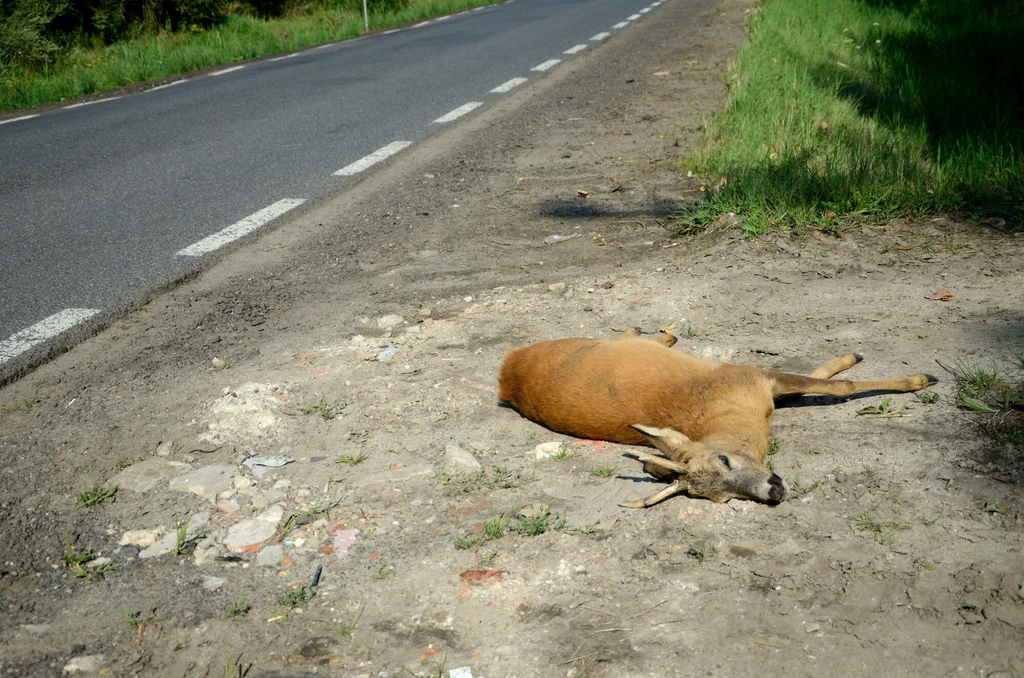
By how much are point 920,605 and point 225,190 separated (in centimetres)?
612

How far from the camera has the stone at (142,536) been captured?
312 cm

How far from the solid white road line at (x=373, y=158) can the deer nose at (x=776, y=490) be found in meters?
5.50

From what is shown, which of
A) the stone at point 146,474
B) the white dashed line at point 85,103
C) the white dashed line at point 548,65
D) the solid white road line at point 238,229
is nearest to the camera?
the stone at point 146,474

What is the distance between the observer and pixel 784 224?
213 inches

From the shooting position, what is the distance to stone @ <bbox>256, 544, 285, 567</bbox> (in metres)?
3.00

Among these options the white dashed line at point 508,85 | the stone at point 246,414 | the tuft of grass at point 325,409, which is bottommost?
the tuft of grass at point 325,409

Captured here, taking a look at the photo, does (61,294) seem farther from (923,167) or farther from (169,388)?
(923,167)

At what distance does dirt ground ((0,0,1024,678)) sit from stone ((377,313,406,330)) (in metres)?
0.02

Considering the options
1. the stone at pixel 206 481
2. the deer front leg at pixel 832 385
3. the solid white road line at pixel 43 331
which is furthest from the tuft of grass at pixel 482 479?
the solid white road line at pixel 43 331

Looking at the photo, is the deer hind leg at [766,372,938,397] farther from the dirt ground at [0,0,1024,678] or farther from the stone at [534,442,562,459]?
the stone at [534,442,562,459]

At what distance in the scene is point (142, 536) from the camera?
315 centimetres

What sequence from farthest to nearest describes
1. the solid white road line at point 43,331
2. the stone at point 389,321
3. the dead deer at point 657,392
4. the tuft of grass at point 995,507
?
the stone at point 389,321 < the solid white road line at point 43,331 < the dead deer at point 657,392 < the tuft of grass at point 995,507

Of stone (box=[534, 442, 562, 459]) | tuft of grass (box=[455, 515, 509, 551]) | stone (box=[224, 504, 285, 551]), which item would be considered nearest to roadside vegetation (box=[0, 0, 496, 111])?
stone (box=[224, 504, 285, 551])

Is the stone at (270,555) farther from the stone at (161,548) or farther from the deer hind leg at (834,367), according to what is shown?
the deer hind leg at (834,367)
